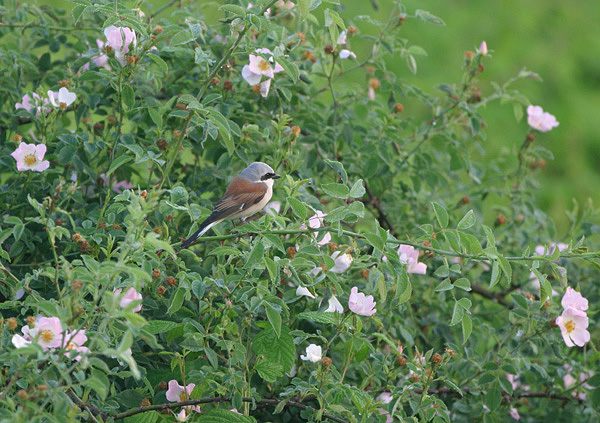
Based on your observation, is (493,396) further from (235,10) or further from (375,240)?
(235,10)

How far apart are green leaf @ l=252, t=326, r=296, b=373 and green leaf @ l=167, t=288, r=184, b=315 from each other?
0.81ft

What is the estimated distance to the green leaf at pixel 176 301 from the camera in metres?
1.88

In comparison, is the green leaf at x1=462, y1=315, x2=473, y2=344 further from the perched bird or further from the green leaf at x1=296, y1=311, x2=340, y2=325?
the perched bird

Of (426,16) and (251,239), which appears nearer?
(251,239)

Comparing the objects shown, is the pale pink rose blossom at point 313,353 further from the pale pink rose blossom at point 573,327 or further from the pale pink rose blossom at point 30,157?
the pale pink rose blossom at point 30,157

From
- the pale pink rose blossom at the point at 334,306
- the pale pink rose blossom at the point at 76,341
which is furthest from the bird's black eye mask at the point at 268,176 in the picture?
the pale pink rose blossom at the point at 76,341

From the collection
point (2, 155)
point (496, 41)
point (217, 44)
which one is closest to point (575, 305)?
point (217, 44)

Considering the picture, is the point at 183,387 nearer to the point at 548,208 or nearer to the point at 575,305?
the point at 575,305

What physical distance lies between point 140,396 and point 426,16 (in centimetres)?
162

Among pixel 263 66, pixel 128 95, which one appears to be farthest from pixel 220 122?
pixel 263 66

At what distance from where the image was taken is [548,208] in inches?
201

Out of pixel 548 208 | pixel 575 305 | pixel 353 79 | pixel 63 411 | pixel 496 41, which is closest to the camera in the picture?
pixel 63 411

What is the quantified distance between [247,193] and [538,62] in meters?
4.66

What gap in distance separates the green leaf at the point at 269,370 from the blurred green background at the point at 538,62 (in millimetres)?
3332
